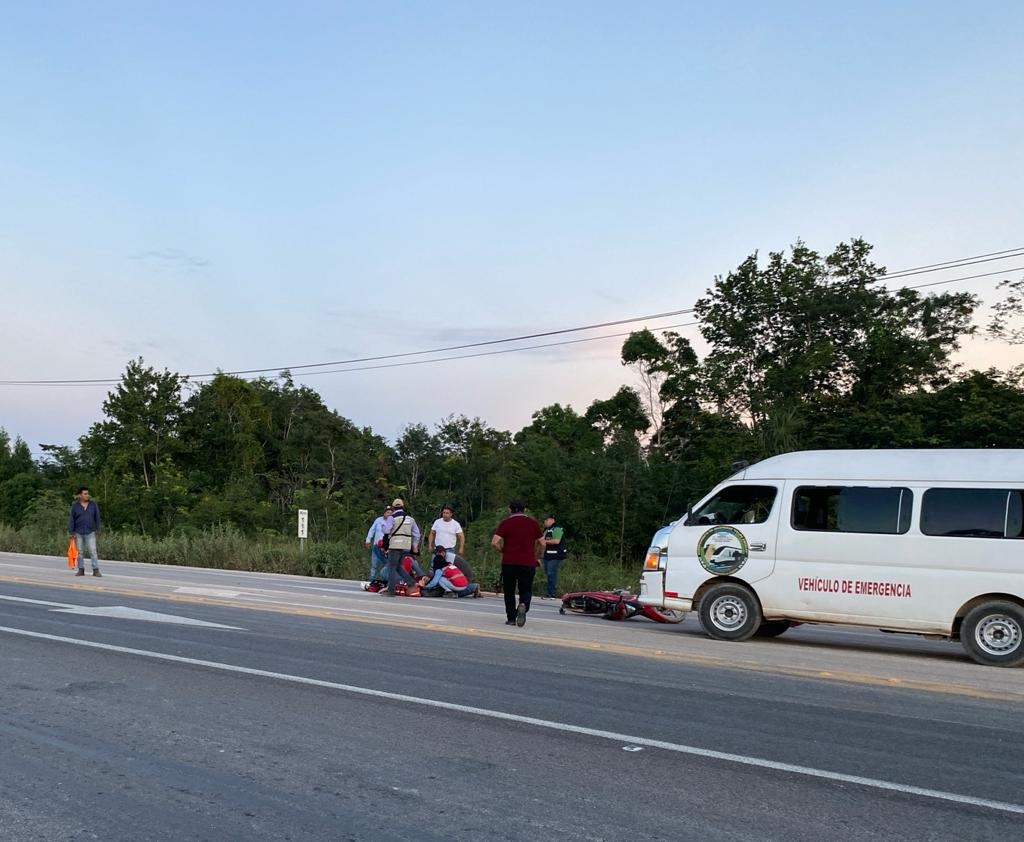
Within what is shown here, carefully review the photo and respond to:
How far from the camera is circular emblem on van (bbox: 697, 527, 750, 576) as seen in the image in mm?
12297

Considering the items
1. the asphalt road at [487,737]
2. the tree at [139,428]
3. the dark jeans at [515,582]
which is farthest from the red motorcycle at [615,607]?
the tree at [139,428]

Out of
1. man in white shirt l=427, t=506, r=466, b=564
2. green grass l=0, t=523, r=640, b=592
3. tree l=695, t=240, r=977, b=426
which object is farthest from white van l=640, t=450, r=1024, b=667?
tree l=695, t=240, r=977, b=426

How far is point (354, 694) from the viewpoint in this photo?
802 cm

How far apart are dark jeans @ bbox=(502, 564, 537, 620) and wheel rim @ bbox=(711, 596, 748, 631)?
240 cm

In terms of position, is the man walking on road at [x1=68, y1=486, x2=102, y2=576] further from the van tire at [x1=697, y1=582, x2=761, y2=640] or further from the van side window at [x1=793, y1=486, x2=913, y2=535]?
the van side window at [x1=793, y1=486, x2=913, y2=535]

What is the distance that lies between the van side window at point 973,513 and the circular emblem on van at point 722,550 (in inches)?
83.4

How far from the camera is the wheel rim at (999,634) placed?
10773 mm

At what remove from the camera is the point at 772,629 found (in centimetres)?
1312

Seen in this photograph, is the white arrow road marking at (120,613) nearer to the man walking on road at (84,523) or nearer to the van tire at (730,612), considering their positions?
the van tire at (730,612)

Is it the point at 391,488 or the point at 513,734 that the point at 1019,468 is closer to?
the point at 513,734

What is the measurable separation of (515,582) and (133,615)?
5.05 meters

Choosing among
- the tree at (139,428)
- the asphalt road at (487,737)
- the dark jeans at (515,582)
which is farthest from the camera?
the tree at (139,428)

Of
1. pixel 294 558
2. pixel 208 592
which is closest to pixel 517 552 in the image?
pixel 208 592

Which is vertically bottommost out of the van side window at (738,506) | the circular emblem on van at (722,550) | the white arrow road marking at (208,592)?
the white arrow road marking at (208,592)
